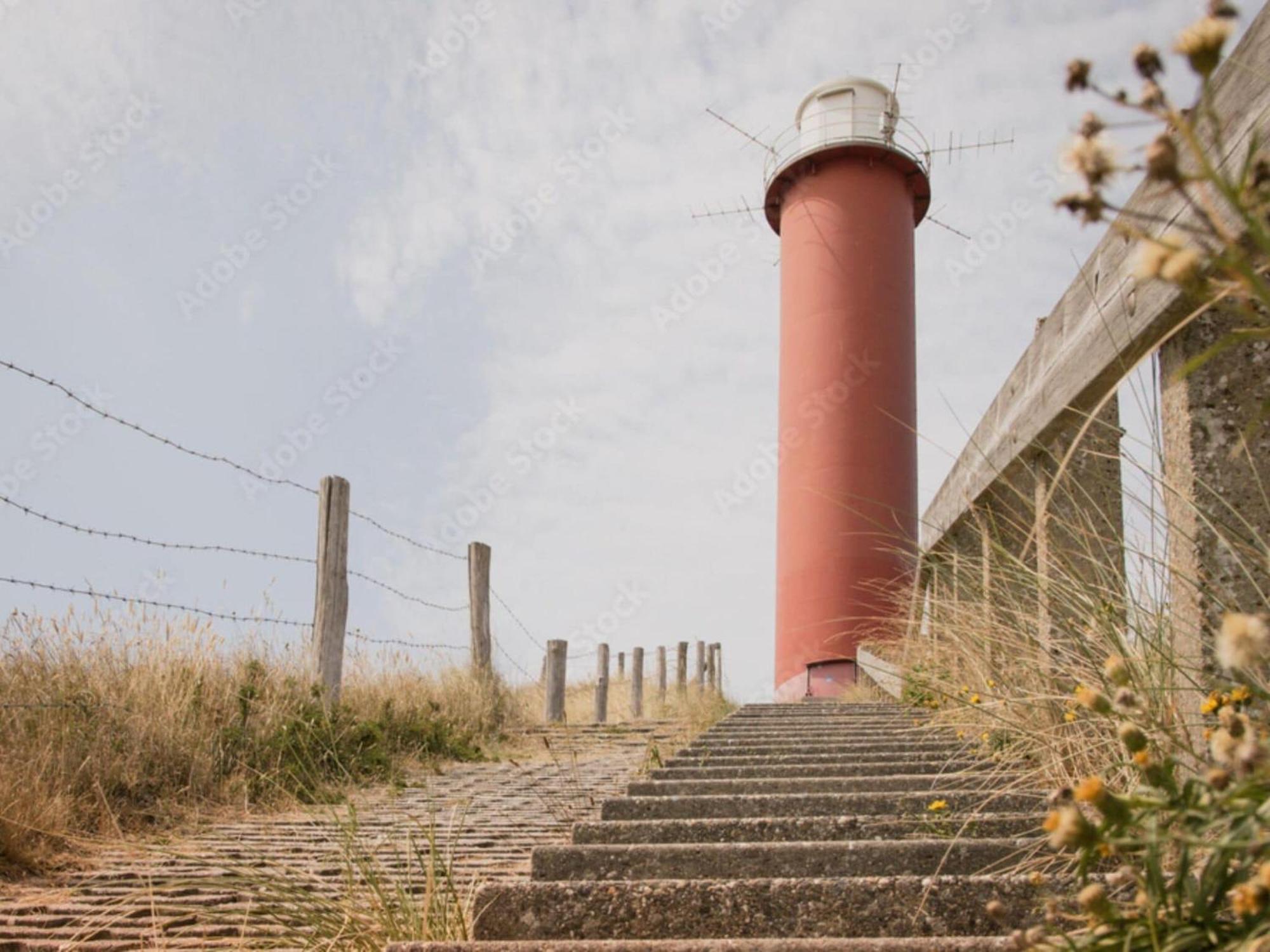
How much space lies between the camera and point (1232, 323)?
2.51 m

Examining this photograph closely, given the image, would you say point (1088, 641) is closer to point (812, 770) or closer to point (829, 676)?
point (812, 770)

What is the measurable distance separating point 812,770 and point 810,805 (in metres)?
0.83

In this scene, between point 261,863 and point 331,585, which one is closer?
point 261,863

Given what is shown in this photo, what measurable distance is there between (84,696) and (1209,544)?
512cm

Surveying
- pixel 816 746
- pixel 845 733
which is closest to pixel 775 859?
pixel 816 746

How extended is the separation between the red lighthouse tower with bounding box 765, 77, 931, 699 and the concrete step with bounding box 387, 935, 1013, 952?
9493 millimetres

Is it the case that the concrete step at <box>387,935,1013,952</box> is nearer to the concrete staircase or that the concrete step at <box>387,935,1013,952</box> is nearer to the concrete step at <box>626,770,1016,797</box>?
the concrete staircase

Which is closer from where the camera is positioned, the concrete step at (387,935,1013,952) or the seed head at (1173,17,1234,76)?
the seed head at (1173,17,1234,76)

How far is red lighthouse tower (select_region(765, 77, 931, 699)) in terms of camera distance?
1179 centimetres

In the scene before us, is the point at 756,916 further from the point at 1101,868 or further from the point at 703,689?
the point at 703,689

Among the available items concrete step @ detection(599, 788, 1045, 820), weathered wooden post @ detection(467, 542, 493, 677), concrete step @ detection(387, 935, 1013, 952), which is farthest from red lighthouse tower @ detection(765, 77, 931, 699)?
concrete step @ detection(387, 935, 1013, 952)

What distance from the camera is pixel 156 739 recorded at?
5.50 m

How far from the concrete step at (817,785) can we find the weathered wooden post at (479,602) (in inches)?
291

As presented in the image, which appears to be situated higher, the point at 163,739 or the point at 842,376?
the point at 842,376
